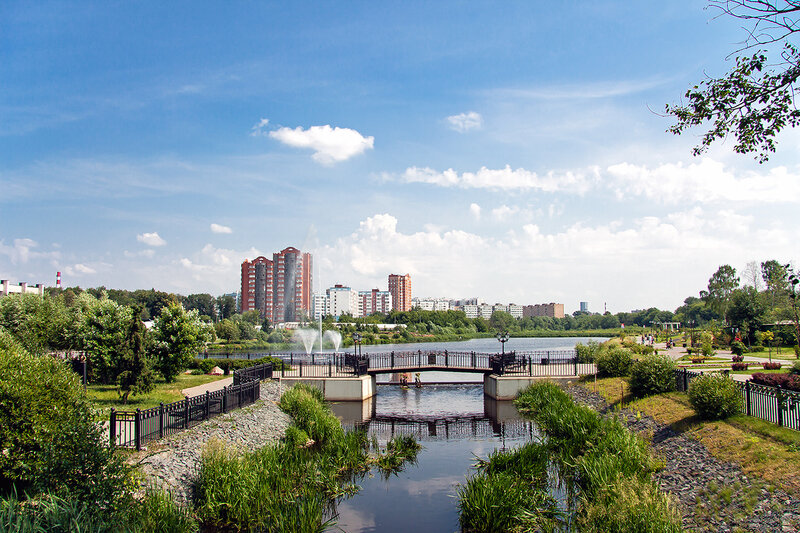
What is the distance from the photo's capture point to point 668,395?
839 inches

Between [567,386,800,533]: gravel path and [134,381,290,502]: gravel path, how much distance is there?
11927 millimetres

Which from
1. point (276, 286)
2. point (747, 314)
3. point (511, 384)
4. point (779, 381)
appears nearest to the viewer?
point (779, 381)

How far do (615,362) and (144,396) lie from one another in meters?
→ 24.9

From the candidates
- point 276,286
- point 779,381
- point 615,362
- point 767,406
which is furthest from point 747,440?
point 276,286

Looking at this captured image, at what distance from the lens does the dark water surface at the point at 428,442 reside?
45.2ft

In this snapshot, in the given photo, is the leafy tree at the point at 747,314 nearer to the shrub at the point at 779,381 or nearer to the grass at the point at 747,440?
the shrub at the point at 779,381

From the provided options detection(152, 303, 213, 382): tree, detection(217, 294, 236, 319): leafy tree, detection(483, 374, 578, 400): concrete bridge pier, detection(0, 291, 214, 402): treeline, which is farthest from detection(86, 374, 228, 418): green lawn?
detection(217, 294, 236, 319): leafy tree

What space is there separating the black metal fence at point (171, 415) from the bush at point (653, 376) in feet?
56.6

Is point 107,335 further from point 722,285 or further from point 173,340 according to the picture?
point 722,285

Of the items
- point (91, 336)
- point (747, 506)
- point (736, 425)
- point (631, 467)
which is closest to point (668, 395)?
point (736, 425)

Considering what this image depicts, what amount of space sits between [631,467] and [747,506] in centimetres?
320

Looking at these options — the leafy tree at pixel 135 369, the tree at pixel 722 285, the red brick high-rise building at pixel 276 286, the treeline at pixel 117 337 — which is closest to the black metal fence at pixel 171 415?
the leafy tree at pixel 135 369

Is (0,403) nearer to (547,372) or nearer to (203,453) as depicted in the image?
(203,453)

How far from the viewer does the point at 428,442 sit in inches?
885
